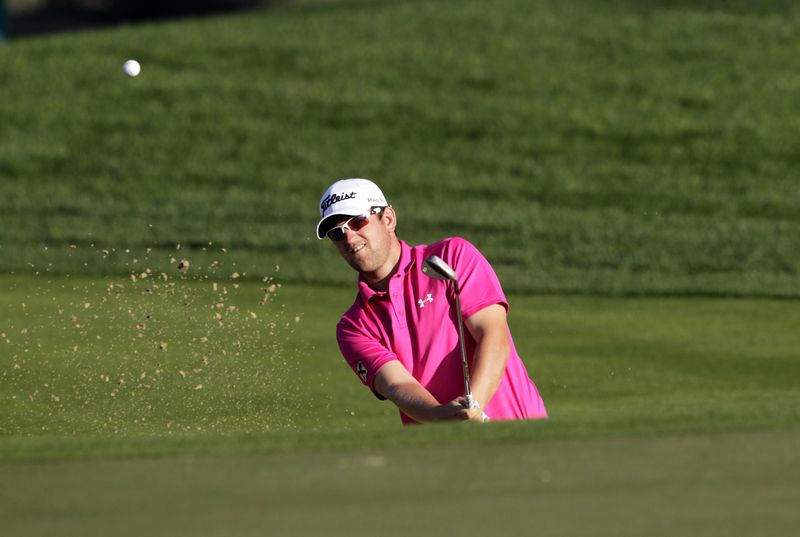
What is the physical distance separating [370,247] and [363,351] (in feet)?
1.36

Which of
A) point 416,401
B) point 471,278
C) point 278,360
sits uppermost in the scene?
point 471,278

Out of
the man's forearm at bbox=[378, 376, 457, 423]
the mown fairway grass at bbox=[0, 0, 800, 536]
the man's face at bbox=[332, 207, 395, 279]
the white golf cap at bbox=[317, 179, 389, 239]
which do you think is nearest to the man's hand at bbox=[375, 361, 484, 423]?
the man's forearm at bbox=[378, 376, 457, 423]

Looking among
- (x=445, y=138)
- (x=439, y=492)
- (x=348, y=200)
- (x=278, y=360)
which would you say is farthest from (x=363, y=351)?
(x=445, y=138)

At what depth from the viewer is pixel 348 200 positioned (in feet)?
20.0

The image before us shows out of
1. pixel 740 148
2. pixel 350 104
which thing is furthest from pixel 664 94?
pixel 350 104

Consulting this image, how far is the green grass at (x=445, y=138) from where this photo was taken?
1402 centimetres

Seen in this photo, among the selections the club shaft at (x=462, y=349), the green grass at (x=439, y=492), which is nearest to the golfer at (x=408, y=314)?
the club shaft at (x=462, y=349)

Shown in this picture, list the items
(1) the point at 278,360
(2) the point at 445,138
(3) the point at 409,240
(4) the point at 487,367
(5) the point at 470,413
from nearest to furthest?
(5) the point at 470,413, (4) the point at 487,367, (1) the point at 278,360, (3) the point at 409,240, (2) the point at 445,138

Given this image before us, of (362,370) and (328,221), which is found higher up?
(328,221)

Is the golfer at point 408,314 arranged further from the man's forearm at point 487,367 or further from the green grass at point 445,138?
the green grass at point 445,138

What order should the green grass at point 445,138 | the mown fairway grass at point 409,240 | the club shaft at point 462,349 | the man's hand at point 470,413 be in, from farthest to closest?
the green grass at point 445,138 < the club shaft at point 462,349 < the man's hand at point 470,413 < the mown fairway grass at point 409,240

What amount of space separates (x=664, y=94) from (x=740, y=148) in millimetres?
2302

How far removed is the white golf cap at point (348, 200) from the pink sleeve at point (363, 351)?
1.33ft

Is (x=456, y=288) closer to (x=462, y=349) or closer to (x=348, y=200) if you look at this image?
(x=462, y=349)
